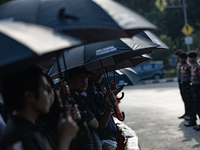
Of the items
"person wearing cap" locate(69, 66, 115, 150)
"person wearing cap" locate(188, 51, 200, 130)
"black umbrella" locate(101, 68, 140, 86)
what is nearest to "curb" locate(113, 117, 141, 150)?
"black umbrella" locate(101, 68, 140, 86)

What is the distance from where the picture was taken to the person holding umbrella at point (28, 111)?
69.7 inches

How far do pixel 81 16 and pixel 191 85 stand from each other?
6303 mm

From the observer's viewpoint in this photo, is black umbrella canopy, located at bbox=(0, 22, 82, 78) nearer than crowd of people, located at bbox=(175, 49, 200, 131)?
Yes

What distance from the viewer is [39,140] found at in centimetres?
181

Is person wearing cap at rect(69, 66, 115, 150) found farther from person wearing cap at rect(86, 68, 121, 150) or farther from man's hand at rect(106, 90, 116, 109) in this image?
person wearing cap at rect(86, 68, 121, 150)

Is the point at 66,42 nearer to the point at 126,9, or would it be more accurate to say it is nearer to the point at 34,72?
the point at 34,72

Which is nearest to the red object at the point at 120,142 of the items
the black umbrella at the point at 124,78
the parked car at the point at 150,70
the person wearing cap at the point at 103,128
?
the person wearing cap at the point at 103,128

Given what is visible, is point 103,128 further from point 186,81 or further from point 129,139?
point 186,81

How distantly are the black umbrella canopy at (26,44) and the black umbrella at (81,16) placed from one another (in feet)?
1.31

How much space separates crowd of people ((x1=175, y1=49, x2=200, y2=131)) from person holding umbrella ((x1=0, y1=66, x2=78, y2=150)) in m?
6.23

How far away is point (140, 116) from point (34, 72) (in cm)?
856

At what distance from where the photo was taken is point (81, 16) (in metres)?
2.25

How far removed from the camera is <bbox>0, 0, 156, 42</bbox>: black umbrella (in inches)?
85.9

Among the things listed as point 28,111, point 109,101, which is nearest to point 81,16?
point 28,111
